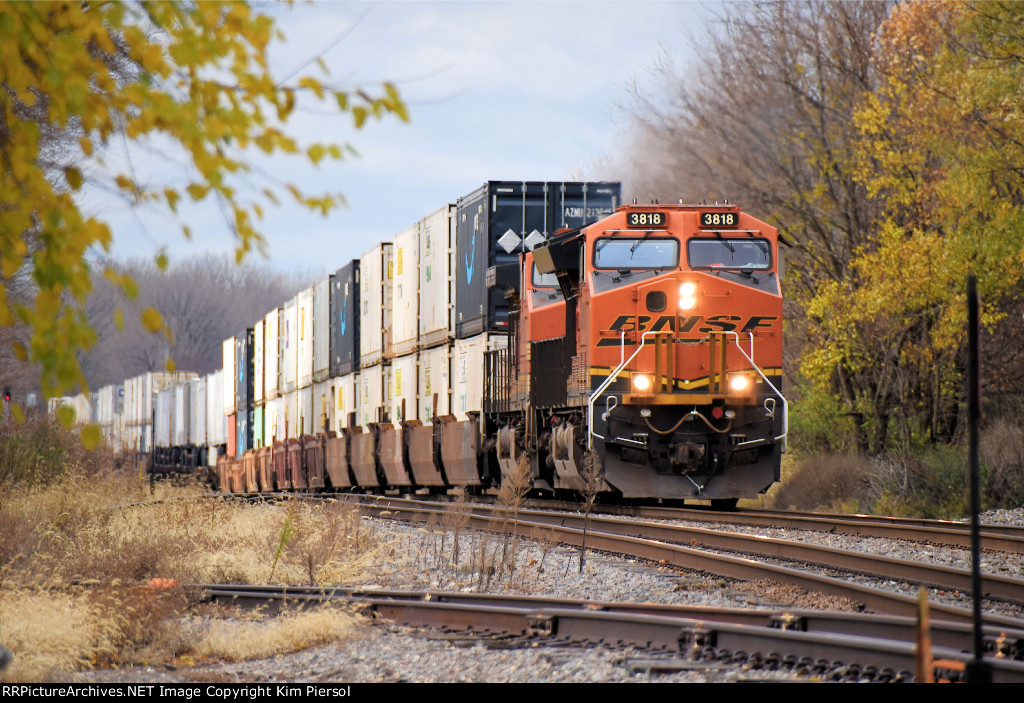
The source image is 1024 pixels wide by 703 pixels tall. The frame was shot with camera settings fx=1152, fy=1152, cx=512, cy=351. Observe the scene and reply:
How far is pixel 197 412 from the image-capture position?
4369 centimetres

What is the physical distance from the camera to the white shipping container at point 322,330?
26669 millimetres

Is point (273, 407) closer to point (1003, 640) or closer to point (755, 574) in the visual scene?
point (755, 574)

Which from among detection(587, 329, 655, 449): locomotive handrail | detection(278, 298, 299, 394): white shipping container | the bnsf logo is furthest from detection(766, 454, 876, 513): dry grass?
detection(278, 298, 299, 394): white shipping container

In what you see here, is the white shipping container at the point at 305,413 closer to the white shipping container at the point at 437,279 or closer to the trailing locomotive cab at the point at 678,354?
the white shipping container at the point at 437,279

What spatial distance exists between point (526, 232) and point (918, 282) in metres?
6.24

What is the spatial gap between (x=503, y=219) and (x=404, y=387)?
4.82 meters

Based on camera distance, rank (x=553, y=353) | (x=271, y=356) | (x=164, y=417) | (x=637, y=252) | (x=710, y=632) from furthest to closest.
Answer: (x=164, y=417) → (x=271, y=356) → (x=553, y=353) → (x=637, y=252) → (x=710, y=632)

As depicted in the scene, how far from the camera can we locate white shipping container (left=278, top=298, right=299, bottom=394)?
98.9 feet

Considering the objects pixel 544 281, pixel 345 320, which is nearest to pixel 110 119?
pixel 544 281

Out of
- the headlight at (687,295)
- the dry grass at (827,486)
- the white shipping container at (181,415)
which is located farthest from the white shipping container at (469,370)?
the white shipping container at (181,415)

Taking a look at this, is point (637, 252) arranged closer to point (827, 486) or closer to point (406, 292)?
point (827, 486)

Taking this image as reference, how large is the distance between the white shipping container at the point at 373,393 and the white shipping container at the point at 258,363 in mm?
10778

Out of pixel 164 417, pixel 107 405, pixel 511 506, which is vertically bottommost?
pixel 511 506

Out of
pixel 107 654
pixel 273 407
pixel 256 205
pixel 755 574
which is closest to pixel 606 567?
pixel 755 574
